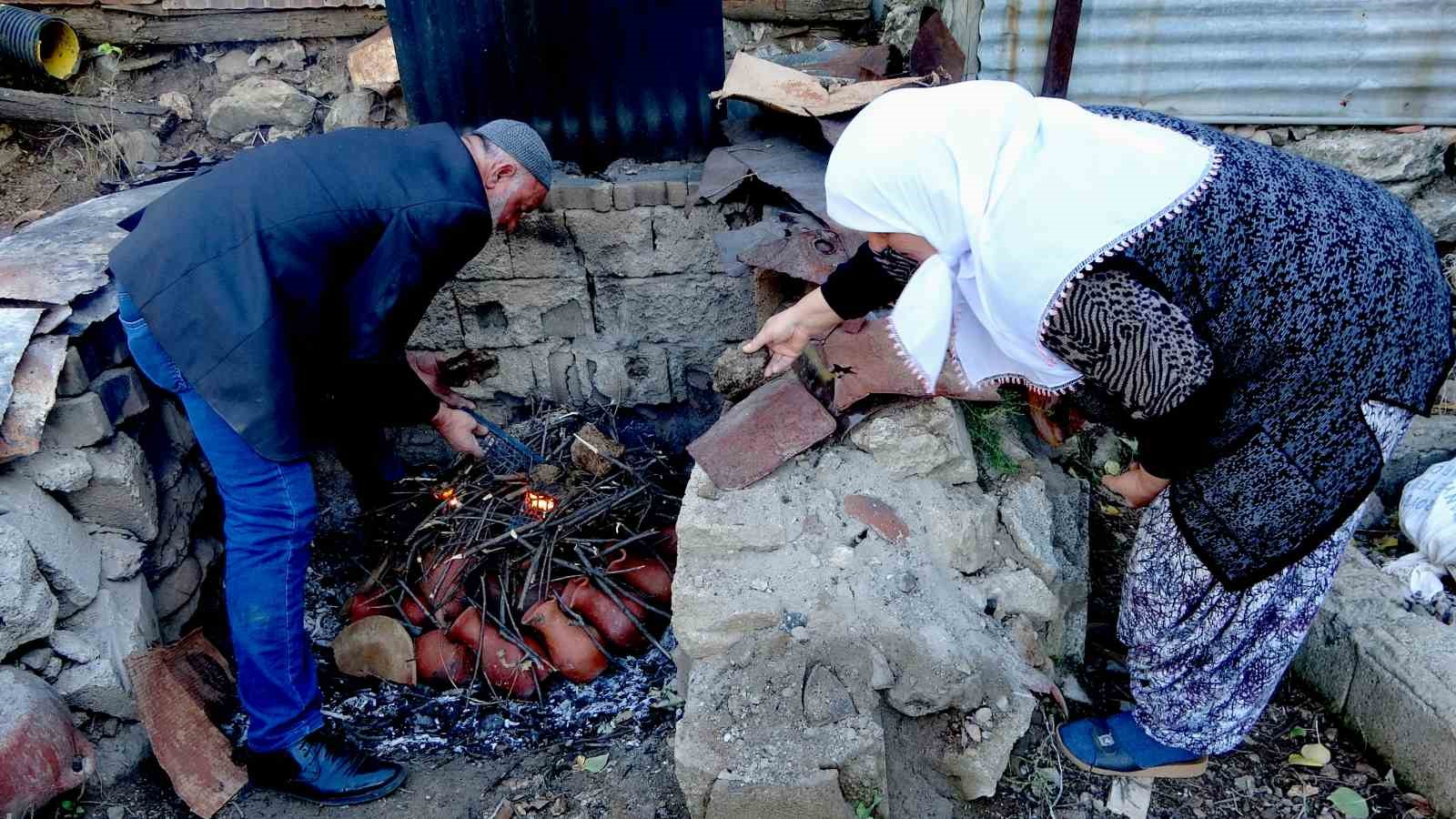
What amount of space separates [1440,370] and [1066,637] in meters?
1.39

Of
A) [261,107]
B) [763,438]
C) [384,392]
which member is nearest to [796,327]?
[763,438]

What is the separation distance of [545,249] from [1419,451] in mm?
3674

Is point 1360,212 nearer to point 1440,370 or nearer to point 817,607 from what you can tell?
point 1440,370

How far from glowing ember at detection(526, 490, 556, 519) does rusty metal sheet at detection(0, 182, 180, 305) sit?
1.69 meters

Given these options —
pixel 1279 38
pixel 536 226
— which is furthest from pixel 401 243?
pixel 1279 38

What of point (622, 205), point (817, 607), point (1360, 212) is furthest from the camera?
point (622, 205)

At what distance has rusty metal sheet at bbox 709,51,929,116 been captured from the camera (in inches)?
147

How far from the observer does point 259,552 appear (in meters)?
2.96

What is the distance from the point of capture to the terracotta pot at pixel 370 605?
3756 millimetres

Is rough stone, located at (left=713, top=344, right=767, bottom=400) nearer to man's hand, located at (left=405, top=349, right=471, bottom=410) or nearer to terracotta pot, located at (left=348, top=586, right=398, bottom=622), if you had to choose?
man's hand, located at (left=405, top=349, right=471, bottom=410)

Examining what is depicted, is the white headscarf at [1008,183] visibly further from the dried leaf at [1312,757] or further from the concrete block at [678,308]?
the concrete block at [678,308]

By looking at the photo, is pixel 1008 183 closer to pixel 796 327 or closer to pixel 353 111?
pixel 796 327

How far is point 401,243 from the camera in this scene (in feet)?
9.41

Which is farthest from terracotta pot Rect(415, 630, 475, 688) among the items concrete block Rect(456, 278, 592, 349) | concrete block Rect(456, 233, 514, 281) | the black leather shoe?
concrete block Rect(456, 233, 514, 281)
